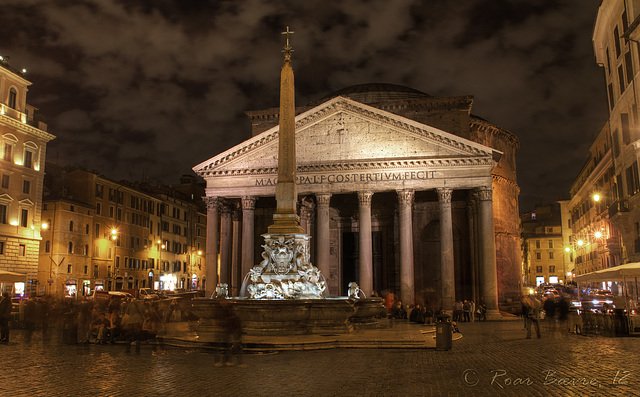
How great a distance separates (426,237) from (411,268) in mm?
7594

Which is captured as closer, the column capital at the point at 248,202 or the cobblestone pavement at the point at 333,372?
the cobblestone pavement at the point at 333,372

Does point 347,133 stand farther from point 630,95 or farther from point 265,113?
point 630,95

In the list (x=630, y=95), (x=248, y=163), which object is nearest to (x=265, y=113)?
(x=248, y=163)

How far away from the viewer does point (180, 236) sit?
59438 mm

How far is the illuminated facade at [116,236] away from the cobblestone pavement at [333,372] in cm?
2817

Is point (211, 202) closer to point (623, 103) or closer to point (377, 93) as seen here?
point (377, 93)

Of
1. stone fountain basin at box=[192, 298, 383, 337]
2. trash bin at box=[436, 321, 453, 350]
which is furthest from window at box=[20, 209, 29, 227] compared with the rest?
trash bin at box=[436, 321, 453, 350]

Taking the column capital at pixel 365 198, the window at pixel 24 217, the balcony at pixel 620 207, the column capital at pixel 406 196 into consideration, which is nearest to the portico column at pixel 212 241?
the column capital at pixel 365 198

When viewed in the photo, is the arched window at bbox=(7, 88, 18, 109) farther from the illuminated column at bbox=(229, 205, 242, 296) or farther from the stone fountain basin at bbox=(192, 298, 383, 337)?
the stone fountain basin at bbox=(192, 298, 383, 337)

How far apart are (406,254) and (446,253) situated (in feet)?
6.54

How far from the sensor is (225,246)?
3300cm

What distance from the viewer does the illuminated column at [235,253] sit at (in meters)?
33.6

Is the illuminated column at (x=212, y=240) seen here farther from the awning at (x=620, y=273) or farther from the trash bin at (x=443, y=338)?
the trash bin at (x=443, y=338)

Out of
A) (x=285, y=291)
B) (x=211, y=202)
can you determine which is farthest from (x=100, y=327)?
(x=211, y=202)
